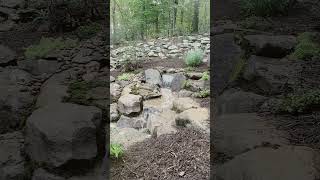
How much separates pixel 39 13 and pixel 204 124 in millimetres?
4893

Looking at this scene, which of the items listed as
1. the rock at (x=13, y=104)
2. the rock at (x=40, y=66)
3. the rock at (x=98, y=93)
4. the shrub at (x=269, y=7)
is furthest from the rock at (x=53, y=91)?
the shrub at (x=269, y=7)

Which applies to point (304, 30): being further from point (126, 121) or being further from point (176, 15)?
point (176, 15)

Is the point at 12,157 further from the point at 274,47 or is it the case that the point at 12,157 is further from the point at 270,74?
the point at 274,47

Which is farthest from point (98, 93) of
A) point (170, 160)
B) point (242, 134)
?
point (242, 134)

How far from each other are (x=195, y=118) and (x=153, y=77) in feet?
9.57

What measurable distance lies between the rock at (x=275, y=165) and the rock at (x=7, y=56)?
4341 millimetres

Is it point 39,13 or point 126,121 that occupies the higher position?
point 39,13

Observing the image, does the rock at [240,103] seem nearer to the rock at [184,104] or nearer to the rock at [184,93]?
the rock at [184,104]

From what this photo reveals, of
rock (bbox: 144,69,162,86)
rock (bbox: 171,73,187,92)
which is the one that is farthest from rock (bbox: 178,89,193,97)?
rock (bbox: 144,69,162,86)

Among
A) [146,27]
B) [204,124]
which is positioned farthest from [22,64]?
[146,27]

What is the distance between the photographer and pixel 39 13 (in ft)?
26.2

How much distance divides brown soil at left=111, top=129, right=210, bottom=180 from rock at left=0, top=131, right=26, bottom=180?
2.85 ft

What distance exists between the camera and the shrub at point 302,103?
4.00 m

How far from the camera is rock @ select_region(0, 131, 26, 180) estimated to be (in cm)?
377
